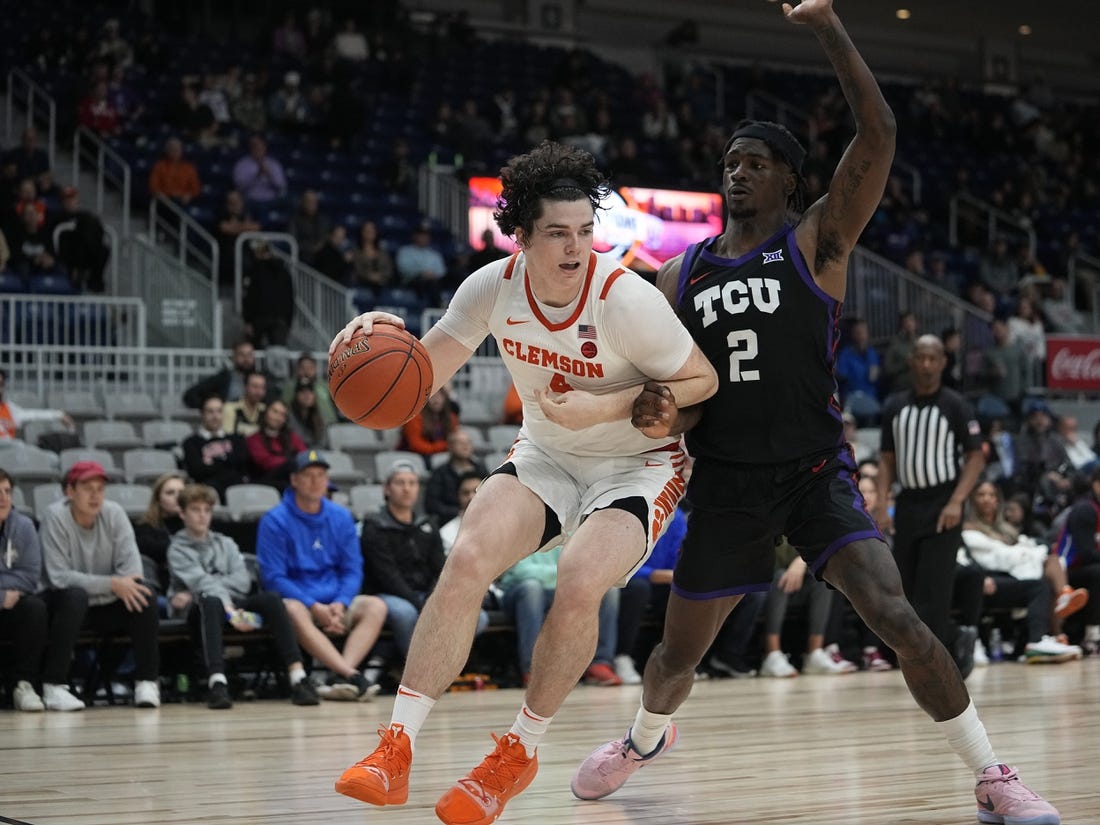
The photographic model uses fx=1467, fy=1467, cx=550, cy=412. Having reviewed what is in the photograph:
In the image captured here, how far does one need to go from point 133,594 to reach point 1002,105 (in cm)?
2041

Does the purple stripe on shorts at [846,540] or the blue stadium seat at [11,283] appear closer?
the purple stripe on shorts at [846,540]

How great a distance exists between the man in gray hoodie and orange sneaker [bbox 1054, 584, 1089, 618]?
5.61 m

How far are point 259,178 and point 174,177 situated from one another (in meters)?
1.01

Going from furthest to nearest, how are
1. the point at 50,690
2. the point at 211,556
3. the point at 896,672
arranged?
the point at 896,672 → the point at 211,556 → the point at 50,690

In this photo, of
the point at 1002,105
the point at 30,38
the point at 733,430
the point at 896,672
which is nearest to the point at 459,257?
the point at 30,38

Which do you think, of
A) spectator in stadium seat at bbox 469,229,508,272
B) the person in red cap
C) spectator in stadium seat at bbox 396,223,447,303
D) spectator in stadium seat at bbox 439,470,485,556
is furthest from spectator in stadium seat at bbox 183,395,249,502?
spectator in stadium seat at bbox 469,229,508,272

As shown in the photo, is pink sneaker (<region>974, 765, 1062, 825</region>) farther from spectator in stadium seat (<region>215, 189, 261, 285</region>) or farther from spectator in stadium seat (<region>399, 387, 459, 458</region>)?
spectator in stadium seat (<region>215, 189, 261, 285</region>)

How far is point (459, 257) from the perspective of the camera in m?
15.4

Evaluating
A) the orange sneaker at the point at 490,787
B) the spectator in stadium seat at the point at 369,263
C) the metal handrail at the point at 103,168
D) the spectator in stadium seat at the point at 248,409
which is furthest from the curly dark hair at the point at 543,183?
the metal handrail at the point at 103,168

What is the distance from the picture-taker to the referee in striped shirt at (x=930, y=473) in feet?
25.1

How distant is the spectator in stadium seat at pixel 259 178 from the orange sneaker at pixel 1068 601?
343 inches

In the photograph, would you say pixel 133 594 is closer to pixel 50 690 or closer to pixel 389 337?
pixel 50 690

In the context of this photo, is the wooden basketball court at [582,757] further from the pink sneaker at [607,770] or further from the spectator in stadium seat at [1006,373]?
the spectator in stadium seat at [1006,373]

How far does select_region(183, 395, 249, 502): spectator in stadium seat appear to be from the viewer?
391 inches
